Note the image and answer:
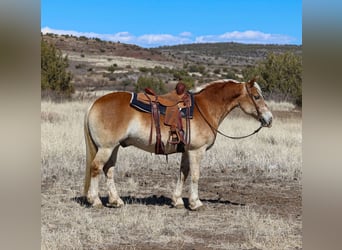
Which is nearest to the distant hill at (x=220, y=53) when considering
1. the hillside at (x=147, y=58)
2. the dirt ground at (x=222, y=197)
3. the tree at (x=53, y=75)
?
the hillside at (x=147, y=58)

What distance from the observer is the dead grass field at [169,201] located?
12.9 ft

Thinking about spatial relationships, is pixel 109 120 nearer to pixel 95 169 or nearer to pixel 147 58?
pixel 95 169

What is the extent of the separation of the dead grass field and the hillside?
2153cm

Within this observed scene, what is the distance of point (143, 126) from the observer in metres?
4.74

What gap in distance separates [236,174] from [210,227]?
2.15m

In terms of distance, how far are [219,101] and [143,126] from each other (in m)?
0.87

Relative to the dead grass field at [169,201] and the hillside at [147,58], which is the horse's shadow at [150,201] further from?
the hillside at [147,58]

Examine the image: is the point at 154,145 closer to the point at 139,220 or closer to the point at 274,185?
the point at 139,220

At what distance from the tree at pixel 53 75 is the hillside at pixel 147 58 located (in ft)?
43.9

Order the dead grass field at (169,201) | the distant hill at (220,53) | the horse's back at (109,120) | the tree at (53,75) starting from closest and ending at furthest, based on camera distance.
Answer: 1. the dead grass field at (169,201)
2. the horse's back at (109,120)
3. the tree at (53,75)
4. the distant hill at (220,53)

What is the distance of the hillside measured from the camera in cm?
3177
